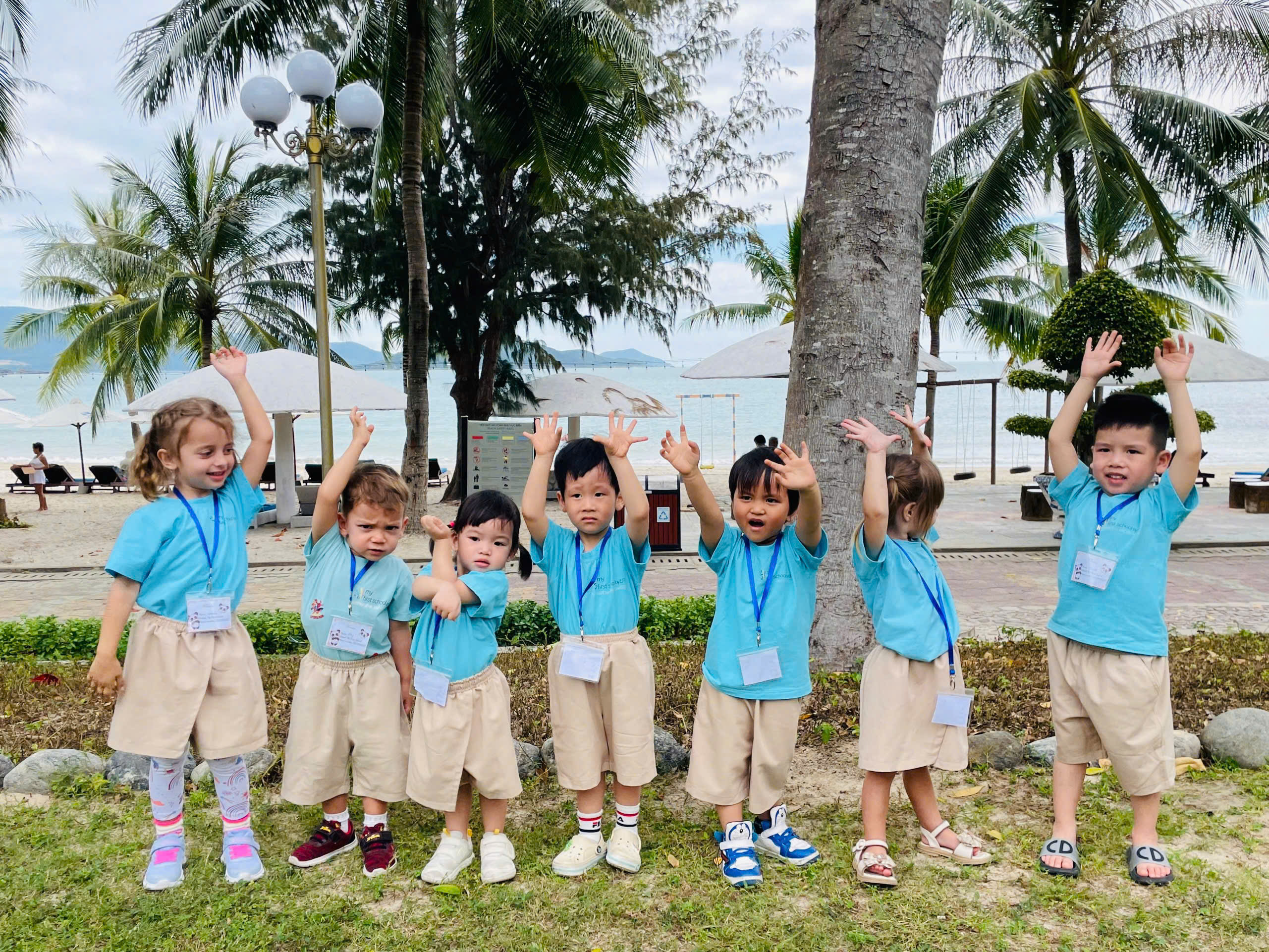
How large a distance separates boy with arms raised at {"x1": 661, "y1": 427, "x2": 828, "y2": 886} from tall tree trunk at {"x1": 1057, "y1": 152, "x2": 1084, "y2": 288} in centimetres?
1215

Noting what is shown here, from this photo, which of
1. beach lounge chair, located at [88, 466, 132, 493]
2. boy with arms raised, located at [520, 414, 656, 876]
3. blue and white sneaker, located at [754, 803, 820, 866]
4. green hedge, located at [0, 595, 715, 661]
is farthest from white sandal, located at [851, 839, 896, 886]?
beach lounge chair, located at [88, 466, 132, 493]

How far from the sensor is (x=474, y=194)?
661 inches

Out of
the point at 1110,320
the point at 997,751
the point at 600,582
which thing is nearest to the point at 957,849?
the point at 997,751

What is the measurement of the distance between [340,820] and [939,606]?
7.32ft

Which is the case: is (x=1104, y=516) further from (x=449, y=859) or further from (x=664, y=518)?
(x=664, y=518)

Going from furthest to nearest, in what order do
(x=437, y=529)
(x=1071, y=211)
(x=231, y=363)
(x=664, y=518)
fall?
(x=1071, y=211) < (x=664, y=518) < (x=231, y=363) < (x=437, y=529)

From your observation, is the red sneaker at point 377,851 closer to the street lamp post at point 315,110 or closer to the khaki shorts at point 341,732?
the khaki shorts at point 341,732

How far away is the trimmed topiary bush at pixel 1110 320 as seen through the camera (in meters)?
→ 10.6

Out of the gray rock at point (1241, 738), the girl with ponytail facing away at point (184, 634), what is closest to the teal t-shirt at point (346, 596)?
the girl with ponytail facing away at point (184, 634)

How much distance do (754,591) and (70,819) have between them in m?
2.78

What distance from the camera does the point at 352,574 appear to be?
322 cm

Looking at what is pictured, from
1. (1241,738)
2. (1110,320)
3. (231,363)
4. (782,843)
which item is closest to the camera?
(782,843)

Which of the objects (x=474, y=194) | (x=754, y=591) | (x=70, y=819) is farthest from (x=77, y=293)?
(x=754, y=591)

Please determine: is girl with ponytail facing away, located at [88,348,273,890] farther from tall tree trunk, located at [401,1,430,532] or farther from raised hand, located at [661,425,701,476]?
tall tree trunk, located at [401,1,430,532]
